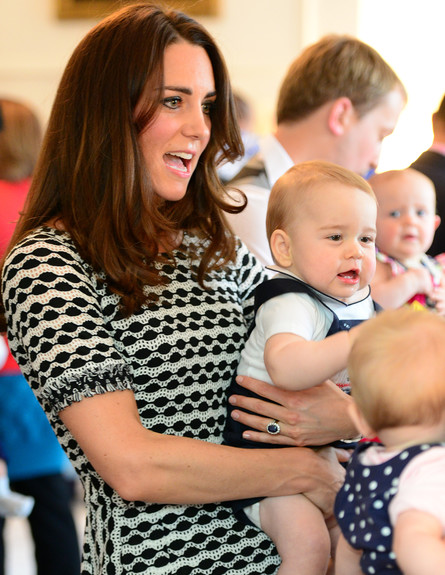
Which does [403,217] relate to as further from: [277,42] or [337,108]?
[277,42]

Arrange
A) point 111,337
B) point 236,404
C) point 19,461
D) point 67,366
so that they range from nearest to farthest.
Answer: point 67,366 < point 111,337 < point 236,404 < point 19,461

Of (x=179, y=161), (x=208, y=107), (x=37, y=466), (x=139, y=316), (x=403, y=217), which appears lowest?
(x=37, y=466)

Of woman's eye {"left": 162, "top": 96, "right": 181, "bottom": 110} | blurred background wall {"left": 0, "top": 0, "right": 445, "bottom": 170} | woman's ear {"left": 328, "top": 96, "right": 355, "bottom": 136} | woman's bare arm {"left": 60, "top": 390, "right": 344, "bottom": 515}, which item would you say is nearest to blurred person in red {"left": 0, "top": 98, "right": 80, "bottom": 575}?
woman's ear {"left": 328, "top": 96, "right": 355, "bottom": 136}

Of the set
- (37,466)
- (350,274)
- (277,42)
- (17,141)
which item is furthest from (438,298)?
(277,42)

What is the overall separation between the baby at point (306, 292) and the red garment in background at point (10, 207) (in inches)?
61.7

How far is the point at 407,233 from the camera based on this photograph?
231 centimetres

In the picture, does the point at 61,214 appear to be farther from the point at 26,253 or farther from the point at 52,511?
the point at 52,511

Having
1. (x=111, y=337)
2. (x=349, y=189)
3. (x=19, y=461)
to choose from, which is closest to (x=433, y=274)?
(x=349, y=189)

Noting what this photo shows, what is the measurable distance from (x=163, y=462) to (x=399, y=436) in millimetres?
492

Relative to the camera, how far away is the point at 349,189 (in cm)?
167

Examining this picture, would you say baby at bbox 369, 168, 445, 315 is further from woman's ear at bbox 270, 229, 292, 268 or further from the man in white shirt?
woman's ear at bbox 270, 229, 292, 268

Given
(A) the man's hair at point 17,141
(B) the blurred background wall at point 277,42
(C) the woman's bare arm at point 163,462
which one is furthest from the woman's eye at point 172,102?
(B) the blurred background wall at point 277,42

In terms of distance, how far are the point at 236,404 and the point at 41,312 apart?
0.45 m

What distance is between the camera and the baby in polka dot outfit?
42.9 inches
